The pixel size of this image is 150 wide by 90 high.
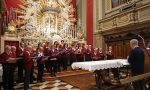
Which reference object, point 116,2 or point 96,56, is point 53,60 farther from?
point 116,2

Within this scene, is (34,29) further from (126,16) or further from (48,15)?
(126,16)

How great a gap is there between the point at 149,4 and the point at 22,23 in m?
8.19

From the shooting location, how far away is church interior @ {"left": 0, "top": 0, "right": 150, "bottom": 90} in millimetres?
6270

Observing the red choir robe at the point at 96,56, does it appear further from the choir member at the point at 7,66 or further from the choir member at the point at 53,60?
the choir member at the point at 7,66

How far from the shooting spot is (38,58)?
7.58 meters

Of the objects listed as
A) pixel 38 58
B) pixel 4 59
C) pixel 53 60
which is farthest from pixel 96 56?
pixel 4 59

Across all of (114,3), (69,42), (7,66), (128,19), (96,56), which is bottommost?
(7,66)

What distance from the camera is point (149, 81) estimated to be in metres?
4.67

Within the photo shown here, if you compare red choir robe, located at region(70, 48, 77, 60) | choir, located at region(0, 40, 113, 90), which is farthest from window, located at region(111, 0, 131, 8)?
red choir robe, located at region(70, 48, 77, 60)

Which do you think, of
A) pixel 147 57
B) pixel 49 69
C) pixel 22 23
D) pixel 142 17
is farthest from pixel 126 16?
pixel 22 23

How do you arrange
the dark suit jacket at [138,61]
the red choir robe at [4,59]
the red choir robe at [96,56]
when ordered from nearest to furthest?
the dark suit jacket at [138,61]
the red choir robe at [4,59]
the red choir robe at [96,56]

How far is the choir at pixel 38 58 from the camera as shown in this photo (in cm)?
609

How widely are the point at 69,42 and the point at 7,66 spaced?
7.74m

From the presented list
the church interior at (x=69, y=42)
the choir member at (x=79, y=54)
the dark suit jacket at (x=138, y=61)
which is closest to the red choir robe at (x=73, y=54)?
the church interior at (x=69, y=42)
